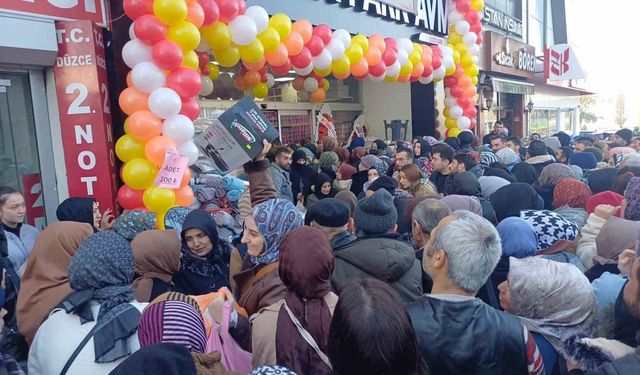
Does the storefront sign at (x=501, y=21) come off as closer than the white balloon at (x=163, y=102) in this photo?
No

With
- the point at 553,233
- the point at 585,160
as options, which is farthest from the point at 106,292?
the point at 585,160

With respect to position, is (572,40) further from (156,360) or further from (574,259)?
(156,360)

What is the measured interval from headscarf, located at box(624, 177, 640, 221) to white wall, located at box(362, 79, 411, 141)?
339 inches

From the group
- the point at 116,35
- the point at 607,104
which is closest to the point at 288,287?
the point at 116,35

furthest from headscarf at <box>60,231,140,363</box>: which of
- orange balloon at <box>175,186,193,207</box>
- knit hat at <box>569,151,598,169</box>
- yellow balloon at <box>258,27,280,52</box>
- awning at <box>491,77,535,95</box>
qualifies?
awning at <box>491,77,535,95</box>

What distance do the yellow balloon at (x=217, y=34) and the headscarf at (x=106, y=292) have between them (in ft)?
11.3

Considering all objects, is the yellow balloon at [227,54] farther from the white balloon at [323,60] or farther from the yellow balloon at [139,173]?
the yellow balloon at [139,173]

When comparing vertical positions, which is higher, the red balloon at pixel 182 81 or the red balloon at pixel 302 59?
the red balloon at pixel 302 59

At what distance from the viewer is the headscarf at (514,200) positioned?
3742mm

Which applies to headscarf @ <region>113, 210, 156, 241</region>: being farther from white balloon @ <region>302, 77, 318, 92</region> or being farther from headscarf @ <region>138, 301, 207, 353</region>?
white balloon @ <region>302, 77, 318, 92</region>

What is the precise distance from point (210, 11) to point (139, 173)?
1.67 metres

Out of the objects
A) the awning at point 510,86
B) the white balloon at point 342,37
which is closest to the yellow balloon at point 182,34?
the white balloon at point 342,37

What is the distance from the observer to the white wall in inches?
471

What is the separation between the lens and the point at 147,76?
14.2ft
